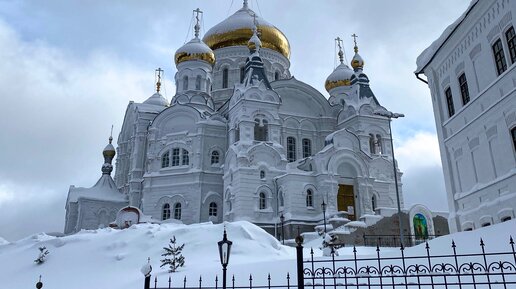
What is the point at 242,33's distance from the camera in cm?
3641

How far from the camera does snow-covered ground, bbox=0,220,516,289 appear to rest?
1116cm

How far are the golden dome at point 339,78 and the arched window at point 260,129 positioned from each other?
11.4 meters

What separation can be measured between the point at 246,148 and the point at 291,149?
511 centimetres

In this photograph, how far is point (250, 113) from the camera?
27422 mm

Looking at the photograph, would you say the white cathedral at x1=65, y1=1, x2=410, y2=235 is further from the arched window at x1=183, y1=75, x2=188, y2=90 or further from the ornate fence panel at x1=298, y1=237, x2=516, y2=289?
the ornate fence panel at x1=298, y1=237, x2=516, y2=289

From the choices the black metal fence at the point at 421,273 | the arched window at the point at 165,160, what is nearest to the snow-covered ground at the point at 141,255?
the black metal fence at the point at 421,273

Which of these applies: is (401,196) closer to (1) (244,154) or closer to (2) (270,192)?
(2) (270,192)

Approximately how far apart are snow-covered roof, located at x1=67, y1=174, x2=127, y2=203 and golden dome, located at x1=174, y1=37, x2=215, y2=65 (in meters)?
11.0

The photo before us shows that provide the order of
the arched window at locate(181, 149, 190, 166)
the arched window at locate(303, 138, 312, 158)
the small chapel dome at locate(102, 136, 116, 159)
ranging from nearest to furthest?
the arched window at locate(181, 149, 190, 166) < the arched window at locate(303, 138, 312, 158) < the small chapel dome at locate(102, 136, 116, 159)

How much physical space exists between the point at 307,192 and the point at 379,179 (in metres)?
5.79

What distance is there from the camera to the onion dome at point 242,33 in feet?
120

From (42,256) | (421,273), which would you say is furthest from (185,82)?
(421,273)

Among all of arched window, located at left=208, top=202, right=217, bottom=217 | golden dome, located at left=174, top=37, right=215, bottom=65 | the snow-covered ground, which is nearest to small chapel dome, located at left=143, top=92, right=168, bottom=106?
golden dome, located at left=174, top=37, right=215, bottom=65

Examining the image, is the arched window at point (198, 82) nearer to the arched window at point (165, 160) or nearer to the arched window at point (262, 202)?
the arched window at point (165, 160)
